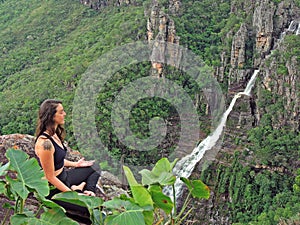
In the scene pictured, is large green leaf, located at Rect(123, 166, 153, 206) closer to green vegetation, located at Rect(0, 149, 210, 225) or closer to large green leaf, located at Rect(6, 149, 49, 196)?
green vegetation, located at Rect(0, 149, 210, 225)

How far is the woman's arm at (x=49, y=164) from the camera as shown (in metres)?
3.08

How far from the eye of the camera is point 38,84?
28562mm

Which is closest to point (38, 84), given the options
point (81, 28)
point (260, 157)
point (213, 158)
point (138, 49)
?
point (138, 49)

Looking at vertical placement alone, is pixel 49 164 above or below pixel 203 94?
above

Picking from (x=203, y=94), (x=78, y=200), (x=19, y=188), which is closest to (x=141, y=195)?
(x=78, y=200)

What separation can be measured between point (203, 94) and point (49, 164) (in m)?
22.4

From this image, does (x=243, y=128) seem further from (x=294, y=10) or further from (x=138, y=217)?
(x=138, y=217)

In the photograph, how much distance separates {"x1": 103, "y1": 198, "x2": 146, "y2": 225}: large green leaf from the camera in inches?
83.7

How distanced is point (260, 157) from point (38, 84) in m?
14.0

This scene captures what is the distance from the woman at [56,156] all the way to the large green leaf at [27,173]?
77cm

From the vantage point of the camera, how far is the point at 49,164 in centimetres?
309

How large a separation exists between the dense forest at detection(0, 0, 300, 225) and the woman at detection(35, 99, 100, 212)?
1198 centimetres

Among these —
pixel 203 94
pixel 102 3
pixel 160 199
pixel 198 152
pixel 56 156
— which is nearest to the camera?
pixel 160 199

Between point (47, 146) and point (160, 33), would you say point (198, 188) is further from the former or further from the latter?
point (160, 33)
